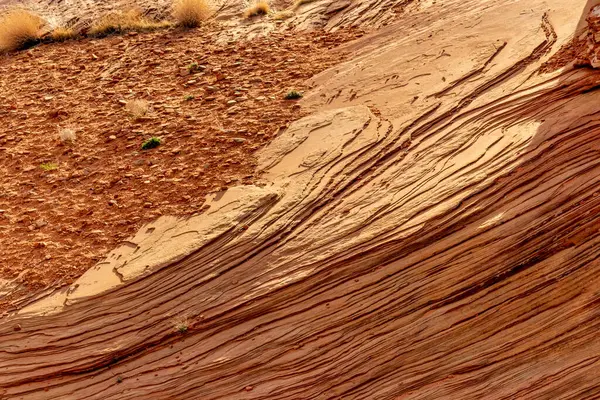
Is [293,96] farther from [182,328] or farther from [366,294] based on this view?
[182,328]

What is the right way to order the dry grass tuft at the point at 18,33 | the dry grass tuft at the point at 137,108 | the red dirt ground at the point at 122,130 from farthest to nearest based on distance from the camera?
the dry grass tuft at the point at 18,33, the dry grass tuft at the point at 137,108, the red dirt ground at the point at 122,130

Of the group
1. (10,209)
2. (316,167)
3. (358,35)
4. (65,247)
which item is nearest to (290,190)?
(316,167)

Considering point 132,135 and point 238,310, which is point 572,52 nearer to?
point 238,310

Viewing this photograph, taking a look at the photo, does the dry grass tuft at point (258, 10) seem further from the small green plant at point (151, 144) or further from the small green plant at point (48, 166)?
the small green plant at point (48, 166)

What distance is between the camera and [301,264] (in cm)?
778

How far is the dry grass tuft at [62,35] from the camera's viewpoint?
1533 centimetres

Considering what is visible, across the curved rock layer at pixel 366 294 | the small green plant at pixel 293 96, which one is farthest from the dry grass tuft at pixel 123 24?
the curved rock layer at pixel 366 294

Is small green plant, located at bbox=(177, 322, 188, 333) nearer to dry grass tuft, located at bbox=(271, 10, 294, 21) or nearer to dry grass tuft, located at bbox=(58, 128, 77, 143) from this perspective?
dry grass tuft, located at bbox=(58, 128, 77, 143)

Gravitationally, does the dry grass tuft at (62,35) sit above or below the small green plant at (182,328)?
above

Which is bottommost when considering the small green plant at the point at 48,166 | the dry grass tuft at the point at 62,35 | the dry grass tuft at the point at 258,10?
the small green plant at the point at 48,166

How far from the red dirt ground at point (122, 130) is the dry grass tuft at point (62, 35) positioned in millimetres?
547

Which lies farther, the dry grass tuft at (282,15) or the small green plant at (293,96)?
the dry grass tuft at (282,15)

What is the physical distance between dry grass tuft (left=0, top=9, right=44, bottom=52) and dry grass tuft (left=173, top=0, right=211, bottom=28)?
3740mm

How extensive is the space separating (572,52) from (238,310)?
Result: 20.4 feet
